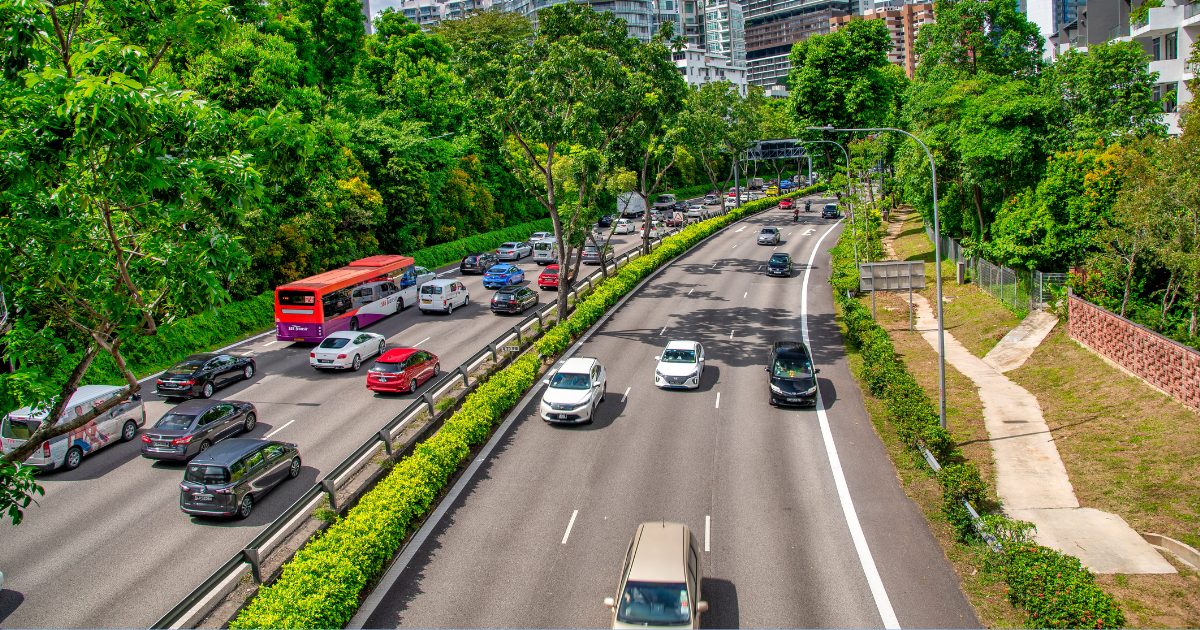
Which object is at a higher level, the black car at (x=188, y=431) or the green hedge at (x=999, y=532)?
the black car at (x=188, y=431)

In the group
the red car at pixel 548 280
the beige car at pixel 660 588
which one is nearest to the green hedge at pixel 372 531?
the beige car at pixel 660 588

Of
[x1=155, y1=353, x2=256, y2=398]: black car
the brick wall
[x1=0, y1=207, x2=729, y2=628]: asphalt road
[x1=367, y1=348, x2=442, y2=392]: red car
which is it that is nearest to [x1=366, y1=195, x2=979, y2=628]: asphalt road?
[x1=0, y1=207, x2=729, y2=628]: asphalt road

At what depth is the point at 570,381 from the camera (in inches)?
1055

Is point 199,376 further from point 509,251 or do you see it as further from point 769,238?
point 769,238

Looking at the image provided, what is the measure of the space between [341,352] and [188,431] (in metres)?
9.59

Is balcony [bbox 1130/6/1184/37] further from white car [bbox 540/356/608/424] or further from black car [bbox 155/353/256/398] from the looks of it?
black car [bbox 155/353/256/398]

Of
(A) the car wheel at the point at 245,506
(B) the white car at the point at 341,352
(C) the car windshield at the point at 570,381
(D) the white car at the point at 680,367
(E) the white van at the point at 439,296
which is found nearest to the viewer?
(A) the car wheel at the point at 245,506

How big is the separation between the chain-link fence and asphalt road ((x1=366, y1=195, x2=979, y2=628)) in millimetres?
10603

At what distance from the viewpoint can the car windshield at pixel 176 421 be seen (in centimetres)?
2312

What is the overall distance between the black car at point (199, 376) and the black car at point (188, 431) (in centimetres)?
506

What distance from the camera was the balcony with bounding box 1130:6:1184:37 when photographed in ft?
148

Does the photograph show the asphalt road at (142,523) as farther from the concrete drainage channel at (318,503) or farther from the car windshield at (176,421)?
the concrete drainage channel at (318,503)

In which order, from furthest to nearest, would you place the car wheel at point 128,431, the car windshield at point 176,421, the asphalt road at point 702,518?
the car wheel at point 128,431
the car windshield at point 176,421
the asphalt road at point 702,518

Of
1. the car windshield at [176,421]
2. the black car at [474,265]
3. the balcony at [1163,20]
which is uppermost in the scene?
the balcony at [1163,20]
